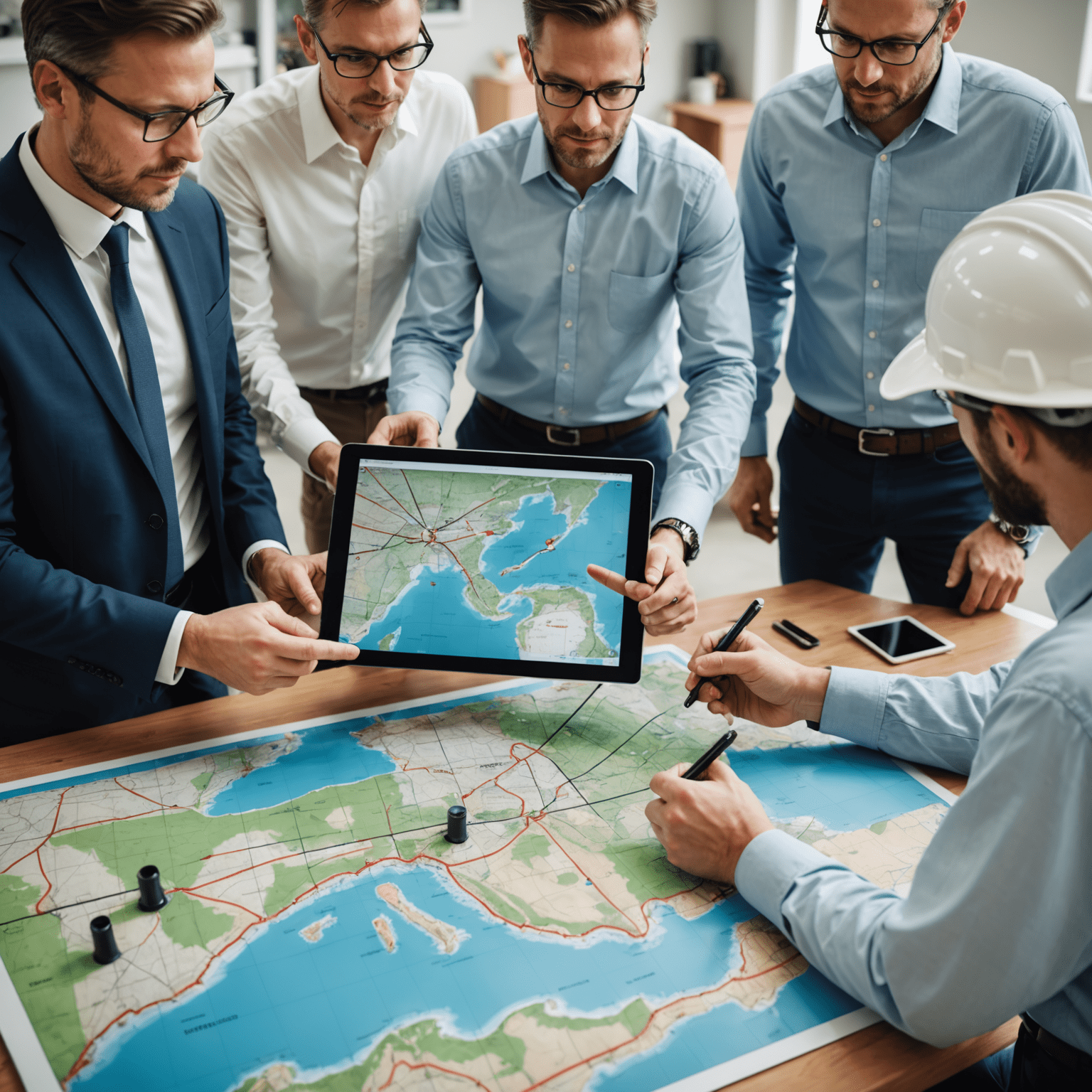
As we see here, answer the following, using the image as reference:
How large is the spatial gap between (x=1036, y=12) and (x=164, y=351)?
4798 mm

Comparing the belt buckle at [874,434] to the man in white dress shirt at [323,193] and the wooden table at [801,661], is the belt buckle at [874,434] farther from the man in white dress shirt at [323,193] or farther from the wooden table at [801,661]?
the man in white dress shirt at [323,193]

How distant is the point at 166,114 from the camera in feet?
5.17

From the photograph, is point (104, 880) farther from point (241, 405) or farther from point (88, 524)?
point (241, 405)

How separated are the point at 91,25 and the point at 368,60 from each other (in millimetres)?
771

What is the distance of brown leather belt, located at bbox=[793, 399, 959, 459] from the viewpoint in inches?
90.4

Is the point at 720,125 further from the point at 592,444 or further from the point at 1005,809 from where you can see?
the point at 1005,809

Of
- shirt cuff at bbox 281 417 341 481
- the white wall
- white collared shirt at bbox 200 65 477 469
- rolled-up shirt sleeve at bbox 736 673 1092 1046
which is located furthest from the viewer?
the white wall

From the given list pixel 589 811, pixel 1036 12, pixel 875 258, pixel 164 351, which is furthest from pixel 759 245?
pixel 1036 12

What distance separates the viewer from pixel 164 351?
1.78 metres

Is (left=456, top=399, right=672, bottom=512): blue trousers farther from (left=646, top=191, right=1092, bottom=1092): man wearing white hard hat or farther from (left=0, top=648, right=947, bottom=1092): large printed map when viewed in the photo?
(left=646, top=191, right=1092, bottom=1092): man wearing white hard hat

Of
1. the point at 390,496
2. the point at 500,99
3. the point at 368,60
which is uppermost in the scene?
the point at 368,60

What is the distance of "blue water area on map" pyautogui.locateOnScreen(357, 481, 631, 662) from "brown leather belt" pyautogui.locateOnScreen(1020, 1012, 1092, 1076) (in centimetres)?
75

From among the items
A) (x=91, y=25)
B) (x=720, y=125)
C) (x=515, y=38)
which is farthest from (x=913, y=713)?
(x=720, y=125)

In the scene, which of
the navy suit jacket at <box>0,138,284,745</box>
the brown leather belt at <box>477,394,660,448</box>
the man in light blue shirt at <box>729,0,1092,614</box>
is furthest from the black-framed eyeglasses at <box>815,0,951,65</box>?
the navy suit jacket at <box>0,138,284,745</box>
